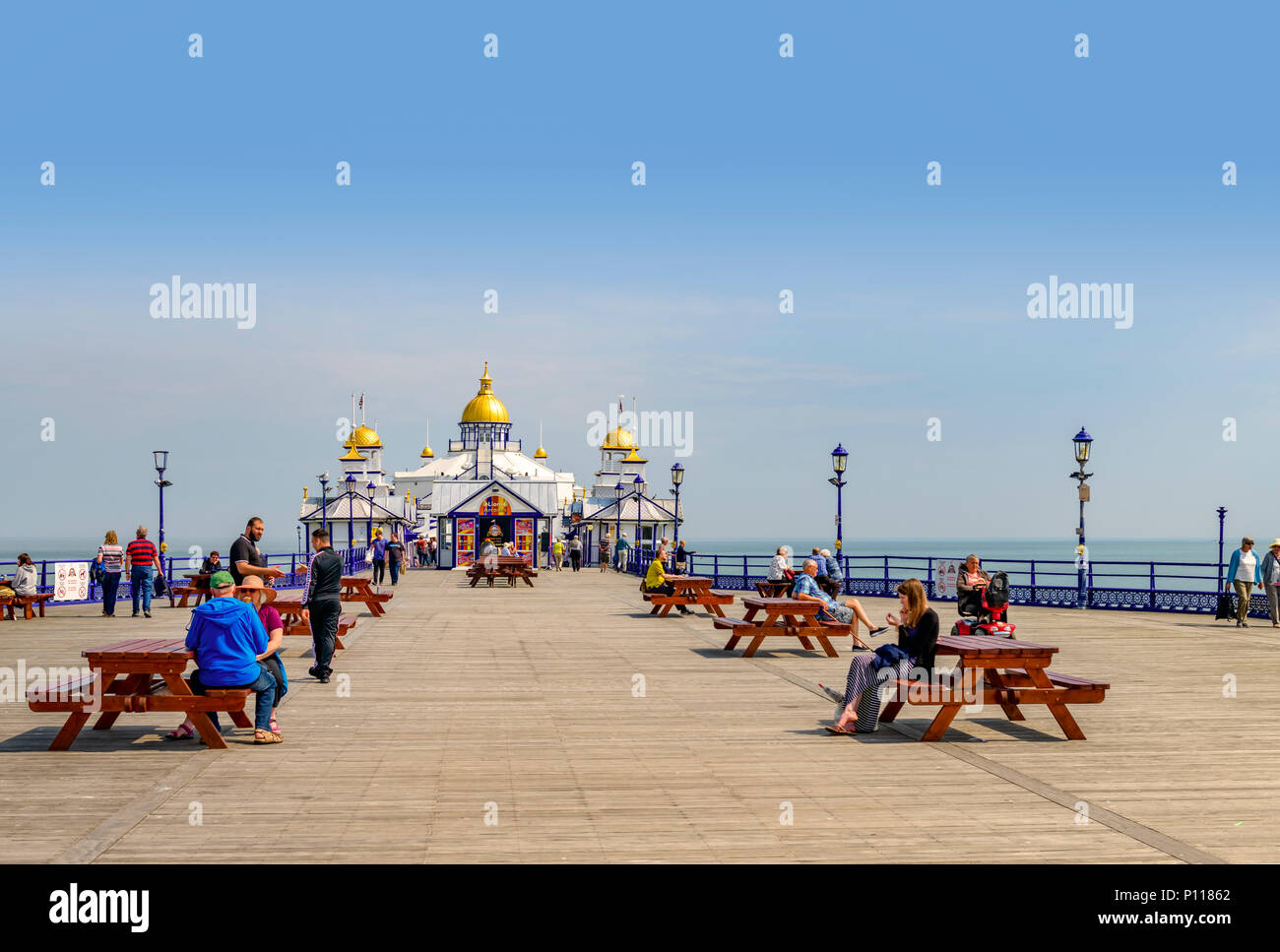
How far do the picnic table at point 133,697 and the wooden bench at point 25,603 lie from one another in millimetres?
13903

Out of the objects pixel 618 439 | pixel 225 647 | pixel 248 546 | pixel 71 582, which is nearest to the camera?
pixel 225 647

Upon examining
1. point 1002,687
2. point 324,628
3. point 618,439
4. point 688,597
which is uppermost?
point 618,439

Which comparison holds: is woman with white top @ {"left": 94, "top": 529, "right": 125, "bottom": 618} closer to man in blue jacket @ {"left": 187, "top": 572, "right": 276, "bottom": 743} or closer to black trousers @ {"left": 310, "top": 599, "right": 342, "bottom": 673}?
black trousers @ {"left": 310, "top": 599, "right": 342, "bottom": 673}

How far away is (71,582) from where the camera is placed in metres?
25.1

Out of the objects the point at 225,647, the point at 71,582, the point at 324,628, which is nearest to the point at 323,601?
the point at 324,628

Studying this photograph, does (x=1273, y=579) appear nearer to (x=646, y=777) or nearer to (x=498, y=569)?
(x=646, y=777)

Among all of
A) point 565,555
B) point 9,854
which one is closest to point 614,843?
point 9,854

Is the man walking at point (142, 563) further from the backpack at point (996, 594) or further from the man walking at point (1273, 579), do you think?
the man walking at point (1273, 579)

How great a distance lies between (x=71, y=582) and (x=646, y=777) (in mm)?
20657

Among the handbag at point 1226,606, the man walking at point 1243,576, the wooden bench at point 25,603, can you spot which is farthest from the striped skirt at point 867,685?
the wooden bench at point 25,603

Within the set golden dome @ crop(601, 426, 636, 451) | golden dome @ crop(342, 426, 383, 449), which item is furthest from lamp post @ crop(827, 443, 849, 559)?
golden dome @ crop(342, 426, 383, 449)

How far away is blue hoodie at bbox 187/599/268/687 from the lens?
9312 mm
